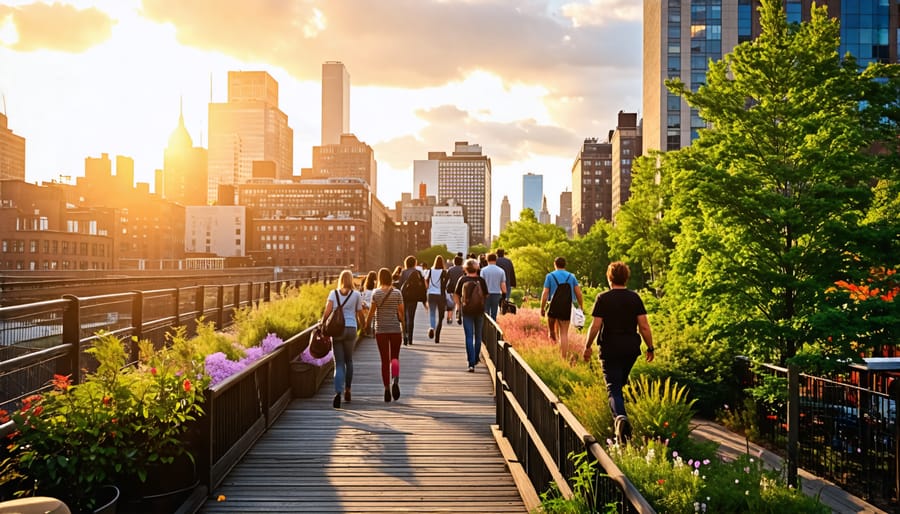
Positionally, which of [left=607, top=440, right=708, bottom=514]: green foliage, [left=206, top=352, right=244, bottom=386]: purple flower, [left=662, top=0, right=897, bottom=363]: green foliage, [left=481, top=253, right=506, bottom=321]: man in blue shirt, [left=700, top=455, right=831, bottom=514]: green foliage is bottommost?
[left=700, top=455, right=831, bottom=514]: green foliage

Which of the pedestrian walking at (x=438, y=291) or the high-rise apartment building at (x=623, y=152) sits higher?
the high-rise apartment building at (x=623, y=152)

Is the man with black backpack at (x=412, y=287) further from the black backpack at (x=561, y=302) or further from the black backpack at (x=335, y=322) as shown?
the black backpack at (x=335, y=322)

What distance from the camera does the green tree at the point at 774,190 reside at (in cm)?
Answer: 1393

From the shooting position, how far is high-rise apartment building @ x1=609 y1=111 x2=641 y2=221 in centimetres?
15738

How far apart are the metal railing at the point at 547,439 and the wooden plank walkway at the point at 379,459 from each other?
460 mm

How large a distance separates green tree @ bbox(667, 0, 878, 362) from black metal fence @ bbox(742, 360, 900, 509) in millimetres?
1800

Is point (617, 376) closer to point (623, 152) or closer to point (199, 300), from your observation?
point (199, 300)

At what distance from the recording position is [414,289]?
56.2ft

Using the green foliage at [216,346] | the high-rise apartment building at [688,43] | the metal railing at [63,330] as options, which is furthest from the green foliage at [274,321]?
the high-rise apartment building at [688,43]

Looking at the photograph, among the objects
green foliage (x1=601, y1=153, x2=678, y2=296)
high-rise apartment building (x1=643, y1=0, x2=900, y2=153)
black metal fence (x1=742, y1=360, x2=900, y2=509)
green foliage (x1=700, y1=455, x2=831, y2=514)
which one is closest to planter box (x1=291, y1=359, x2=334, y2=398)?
green foliage (x1=700, y1=455, x2=831, y2=514)

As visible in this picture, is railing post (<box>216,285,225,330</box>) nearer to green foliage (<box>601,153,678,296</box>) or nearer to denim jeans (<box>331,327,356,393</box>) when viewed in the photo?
denim jeans (<box>331,327,356,393</box>)

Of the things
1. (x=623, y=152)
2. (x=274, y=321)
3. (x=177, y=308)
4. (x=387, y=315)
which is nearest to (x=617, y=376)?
(x=387, y=315)

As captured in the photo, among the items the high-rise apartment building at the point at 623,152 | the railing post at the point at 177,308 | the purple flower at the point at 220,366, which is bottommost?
the purple flower at the point at 220,366

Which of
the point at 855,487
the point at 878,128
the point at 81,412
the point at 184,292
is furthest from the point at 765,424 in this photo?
the point at 184,292
